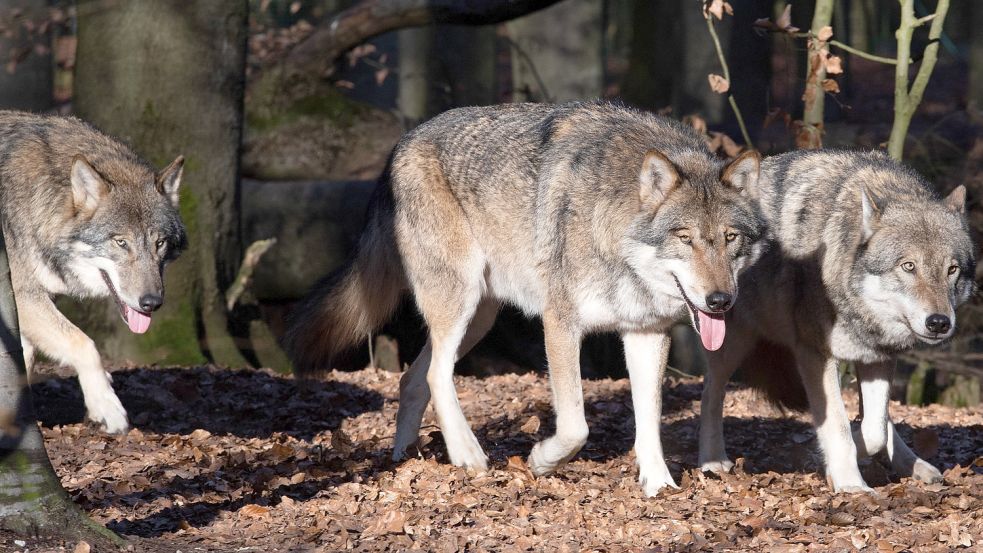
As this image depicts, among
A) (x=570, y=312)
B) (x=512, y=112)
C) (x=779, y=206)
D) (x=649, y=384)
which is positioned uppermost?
(x=512, y=112)

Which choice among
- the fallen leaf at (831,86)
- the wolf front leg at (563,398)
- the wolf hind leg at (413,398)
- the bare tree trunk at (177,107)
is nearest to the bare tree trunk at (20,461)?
the wolf front leg at (563,398)

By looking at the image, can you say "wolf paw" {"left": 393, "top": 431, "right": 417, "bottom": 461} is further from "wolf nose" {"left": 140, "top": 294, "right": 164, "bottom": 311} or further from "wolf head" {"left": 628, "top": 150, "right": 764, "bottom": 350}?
"wolf head" {"left": 628, "top": 150, "right": 764, "bottom": 350}

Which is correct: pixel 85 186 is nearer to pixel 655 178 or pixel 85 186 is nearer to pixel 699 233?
pixel 655 178

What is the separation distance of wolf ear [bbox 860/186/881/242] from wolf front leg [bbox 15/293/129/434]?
3.94 metres

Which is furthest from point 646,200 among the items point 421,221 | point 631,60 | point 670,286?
point 631,60

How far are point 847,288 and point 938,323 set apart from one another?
534 millimetres

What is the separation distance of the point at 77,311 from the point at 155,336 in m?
0.58

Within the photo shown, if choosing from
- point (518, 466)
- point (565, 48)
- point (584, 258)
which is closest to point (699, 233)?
point (584, 258)

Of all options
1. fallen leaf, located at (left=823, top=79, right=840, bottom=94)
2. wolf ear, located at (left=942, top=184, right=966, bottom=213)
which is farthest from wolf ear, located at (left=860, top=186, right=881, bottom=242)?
fallen leaf, located at (left=823, top=79, right=840, bottom=94)

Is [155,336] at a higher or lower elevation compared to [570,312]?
lower

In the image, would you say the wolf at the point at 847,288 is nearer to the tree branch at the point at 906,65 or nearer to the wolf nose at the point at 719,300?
the wolf nose at the point at 719,300

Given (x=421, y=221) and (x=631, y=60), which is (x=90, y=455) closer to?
(x=421, y=221)

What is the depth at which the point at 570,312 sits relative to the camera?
17.8 feet

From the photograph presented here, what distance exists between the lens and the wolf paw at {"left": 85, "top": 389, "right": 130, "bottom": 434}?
229 inches
